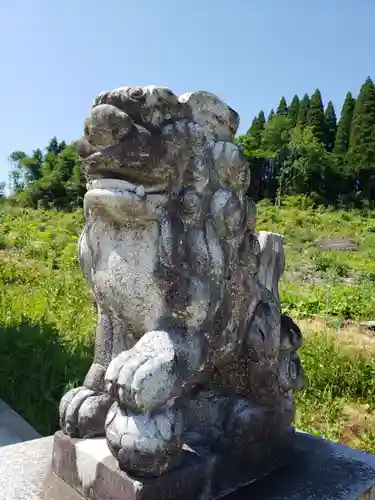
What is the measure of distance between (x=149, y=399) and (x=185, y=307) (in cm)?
26

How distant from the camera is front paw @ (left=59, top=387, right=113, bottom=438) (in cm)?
146

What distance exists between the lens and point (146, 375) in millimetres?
1238

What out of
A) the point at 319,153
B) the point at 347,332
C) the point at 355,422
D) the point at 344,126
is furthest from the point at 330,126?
the point at 355,422

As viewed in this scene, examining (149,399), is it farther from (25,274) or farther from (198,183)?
(25,274)

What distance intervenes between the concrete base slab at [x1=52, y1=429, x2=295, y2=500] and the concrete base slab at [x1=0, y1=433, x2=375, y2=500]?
0.02m

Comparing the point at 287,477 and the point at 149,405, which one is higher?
the point at 149,405

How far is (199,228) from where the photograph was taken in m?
1.39

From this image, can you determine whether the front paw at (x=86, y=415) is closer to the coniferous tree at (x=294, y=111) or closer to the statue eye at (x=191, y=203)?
the statue eye at (x=191, y=203)

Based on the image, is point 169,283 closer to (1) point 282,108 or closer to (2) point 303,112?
(2) point 303,112

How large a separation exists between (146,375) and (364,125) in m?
31.1


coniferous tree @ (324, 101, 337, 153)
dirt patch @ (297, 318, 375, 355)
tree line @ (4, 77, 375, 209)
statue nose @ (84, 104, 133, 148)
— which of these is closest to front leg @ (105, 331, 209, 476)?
statue nose @ (84, 104, 133, 148)

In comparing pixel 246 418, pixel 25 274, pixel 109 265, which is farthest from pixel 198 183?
pixel 25 274

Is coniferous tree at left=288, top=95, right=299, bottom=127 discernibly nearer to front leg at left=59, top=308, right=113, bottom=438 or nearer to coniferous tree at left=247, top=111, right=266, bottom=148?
coniferous tree at left=247, top=111, right=266, bottom=148

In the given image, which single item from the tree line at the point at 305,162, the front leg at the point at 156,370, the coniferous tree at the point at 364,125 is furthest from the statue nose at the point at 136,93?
the coniferous tree at the point at 364,125
